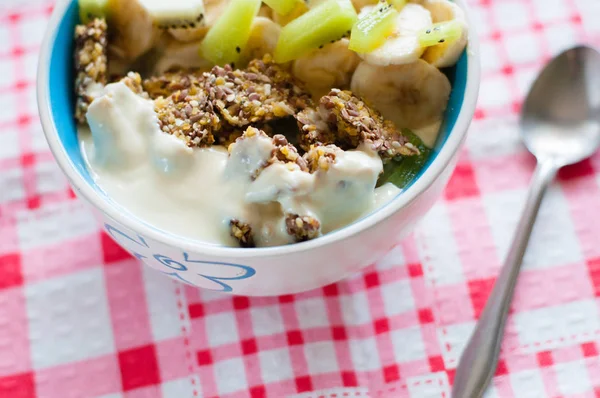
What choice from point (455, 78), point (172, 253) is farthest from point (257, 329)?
point (455, 78)

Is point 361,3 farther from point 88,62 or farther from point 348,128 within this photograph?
point 88,62

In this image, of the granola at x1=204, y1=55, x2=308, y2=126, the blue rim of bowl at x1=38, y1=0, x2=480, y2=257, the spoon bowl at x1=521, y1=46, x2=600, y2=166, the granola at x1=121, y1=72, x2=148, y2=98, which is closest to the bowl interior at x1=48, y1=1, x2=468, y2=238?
the blue rim of bowl at x1=38, y1=0, x2=480, y2=257

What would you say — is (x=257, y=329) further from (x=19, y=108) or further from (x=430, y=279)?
(x=19, y=108)

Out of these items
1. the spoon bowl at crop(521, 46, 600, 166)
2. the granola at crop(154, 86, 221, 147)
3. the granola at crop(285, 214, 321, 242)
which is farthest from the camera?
the spoon bowl at crop(521, 46, 600, 166)

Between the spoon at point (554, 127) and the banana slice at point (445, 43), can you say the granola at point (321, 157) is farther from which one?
the spoon at point (554, 127)

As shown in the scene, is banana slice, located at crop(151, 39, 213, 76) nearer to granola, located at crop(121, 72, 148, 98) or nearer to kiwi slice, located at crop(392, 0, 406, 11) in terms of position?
granola, located at crop(121, 72, 148, 98)
